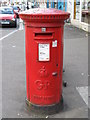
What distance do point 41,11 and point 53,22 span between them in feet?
0.87

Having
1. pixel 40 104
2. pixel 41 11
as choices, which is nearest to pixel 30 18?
pixel 41 11

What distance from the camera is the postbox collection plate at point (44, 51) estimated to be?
3.62 m

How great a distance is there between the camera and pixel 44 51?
12.0 feet

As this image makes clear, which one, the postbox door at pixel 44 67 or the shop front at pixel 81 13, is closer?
the postbox door at pixel 44 67

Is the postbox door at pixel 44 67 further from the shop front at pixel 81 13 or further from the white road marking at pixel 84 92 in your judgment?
the shop front at pixel 81 13

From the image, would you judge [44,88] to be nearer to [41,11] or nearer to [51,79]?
[51,79]

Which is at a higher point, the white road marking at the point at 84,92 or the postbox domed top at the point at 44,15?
the postbox domed top at the point at 44,15

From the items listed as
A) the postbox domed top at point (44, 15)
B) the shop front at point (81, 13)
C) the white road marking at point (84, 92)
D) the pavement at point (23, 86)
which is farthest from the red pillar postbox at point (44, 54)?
the shop front at point (81, 13)

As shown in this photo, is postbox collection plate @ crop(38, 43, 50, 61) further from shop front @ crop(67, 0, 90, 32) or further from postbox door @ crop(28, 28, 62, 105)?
shop front @ crop(67, 0, 90, 32)

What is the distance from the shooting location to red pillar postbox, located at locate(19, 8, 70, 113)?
3.55 metres

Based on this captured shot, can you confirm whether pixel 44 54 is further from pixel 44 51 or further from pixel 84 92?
pixel 84 92

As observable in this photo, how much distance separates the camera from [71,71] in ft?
20.9

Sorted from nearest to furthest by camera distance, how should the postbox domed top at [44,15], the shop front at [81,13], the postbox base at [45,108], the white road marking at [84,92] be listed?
the postbox domed top at [44,15] → the postbox base at [45,108] → the white road marking at [84,92] → the shop front at [81,13]

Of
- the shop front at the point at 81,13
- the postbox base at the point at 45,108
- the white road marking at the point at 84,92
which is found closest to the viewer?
the postbox base at the point at 45,108
